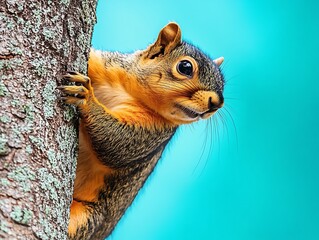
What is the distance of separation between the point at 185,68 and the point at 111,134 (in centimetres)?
37

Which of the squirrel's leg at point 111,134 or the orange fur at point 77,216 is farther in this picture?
the orange fur at point 77,216

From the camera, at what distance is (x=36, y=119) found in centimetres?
101

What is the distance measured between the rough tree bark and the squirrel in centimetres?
40

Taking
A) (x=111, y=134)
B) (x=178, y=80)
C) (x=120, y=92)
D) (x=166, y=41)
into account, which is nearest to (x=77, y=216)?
(x=111, y=134)

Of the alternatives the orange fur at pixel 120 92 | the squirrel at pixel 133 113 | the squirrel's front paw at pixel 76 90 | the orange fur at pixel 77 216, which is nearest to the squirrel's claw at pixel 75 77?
the squirrel's front paw at pixel 76 90

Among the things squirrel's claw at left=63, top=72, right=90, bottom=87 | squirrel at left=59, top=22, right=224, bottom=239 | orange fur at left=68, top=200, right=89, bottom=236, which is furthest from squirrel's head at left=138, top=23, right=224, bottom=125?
squirrel's claw at left=63, top=72, right=90, bottom=87

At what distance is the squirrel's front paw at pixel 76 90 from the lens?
44.2 inches

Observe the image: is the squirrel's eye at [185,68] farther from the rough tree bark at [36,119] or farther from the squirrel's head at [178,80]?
the rough tree bark at [36,119]

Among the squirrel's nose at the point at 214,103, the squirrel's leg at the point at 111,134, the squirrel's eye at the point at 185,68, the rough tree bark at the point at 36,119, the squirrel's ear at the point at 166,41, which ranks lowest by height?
the rough tree bark at the point at 36,119

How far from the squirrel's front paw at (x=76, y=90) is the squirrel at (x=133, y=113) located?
24cm

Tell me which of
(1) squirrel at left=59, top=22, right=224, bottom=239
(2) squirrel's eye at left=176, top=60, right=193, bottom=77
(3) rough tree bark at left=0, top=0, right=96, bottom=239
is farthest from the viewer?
(2) squirrel's eye at left=176, top=60, right=193, bottom=77

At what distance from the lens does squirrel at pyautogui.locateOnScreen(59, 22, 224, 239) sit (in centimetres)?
160

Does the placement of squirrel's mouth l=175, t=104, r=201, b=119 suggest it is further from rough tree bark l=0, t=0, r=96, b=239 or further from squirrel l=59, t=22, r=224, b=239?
rough tree bark l=0, t=0, r=96, b=239

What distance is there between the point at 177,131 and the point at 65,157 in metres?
0.84
